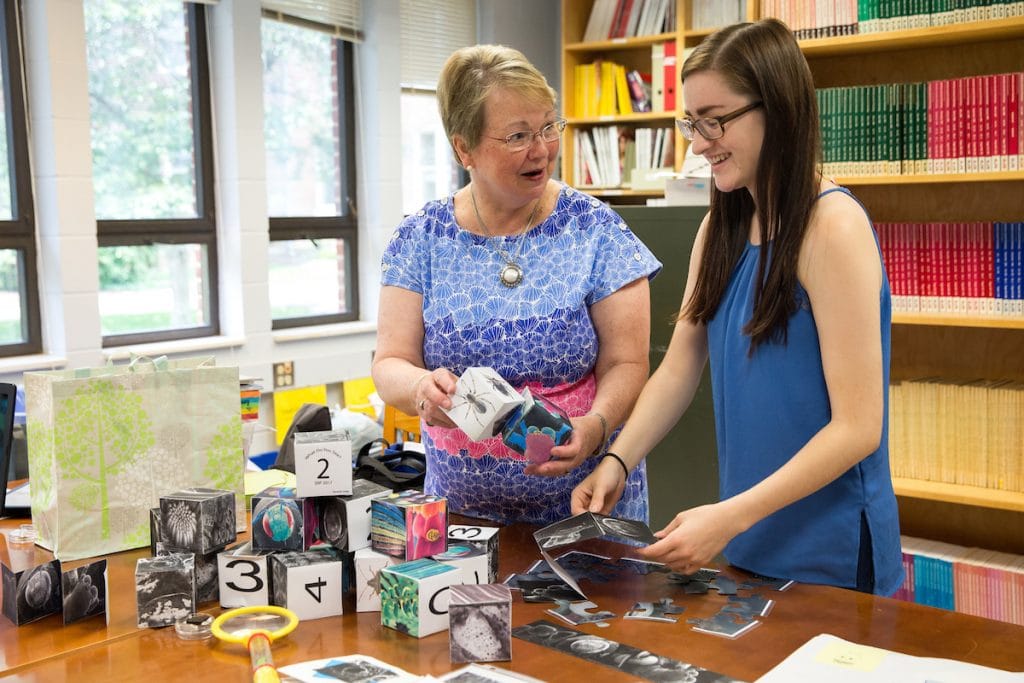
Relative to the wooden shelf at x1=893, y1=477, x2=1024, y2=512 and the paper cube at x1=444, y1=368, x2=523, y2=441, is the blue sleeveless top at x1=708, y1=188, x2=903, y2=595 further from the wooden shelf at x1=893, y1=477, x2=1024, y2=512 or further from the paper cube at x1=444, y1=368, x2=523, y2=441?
the wooden shelf at x1=893, y1=477, x2=1024, y2=512

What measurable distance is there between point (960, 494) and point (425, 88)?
3.34 m

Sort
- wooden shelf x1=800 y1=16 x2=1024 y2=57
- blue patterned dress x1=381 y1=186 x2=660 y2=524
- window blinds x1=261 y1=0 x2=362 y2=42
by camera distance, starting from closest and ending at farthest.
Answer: blue patterned dress x1=381 y1=186 x2=660 y2=524, wooden shelf x1=800 y1=16 x2=1024 y2=57, window blinds x1=261 y1=0 x2=362 y2=42

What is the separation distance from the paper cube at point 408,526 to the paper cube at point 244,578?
0.52 feet

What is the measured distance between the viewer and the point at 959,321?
295 cm

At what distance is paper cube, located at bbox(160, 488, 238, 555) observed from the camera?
4.69 feet

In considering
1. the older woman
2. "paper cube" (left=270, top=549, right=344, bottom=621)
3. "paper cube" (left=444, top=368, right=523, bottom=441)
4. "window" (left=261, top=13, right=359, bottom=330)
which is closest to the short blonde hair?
the older woman

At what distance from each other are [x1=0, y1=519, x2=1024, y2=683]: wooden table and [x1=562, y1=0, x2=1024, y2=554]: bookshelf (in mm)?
1833

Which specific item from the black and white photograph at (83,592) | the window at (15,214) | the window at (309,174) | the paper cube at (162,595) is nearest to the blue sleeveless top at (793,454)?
the paper cube at (162,595)

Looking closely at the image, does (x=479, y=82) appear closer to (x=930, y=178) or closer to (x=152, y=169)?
(x=930, y=178)

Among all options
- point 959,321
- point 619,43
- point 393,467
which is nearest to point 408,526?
point 393,467

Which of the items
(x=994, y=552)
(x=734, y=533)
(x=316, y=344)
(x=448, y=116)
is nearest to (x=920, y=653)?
(x=734, y=533)

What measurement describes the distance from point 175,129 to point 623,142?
2.15 m

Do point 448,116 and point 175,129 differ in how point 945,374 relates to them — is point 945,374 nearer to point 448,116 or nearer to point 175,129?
point 448,116

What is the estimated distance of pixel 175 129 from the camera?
429cm
